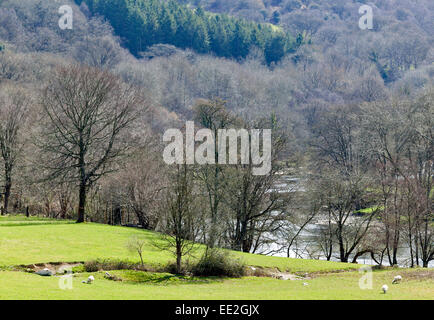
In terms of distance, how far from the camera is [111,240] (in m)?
31.1

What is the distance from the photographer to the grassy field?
1733 cm

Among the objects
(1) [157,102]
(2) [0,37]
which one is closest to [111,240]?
(1) [157,102]

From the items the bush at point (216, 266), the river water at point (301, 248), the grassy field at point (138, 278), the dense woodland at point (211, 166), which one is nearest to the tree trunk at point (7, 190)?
the dense woodland at point (211, 166)

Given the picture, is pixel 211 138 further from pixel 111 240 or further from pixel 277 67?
pixel 277 67

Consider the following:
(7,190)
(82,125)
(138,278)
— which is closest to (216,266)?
(138,278)

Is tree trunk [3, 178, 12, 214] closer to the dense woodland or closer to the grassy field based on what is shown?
the dense woodland

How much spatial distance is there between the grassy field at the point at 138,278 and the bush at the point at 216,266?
94cm

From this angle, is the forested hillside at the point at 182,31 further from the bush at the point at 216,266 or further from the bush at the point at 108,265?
the bush at the point at 108,265

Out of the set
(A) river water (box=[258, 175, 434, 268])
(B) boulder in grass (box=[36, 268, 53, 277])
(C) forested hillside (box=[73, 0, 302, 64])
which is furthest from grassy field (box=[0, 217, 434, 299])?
(C) forested hillside (box=[73, 0, 302, 64])

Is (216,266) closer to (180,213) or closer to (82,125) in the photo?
(180,213)

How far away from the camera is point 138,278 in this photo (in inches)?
968

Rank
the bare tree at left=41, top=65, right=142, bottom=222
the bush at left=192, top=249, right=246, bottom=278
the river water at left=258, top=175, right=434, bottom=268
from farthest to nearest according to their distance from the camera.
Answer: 1. the river water at left=258, top=175, right=434, bottom=268
2. the bare tree at left=41, top=65, right=142, bottom=222
3. the bush at left=192, top=249, right=246, bottom=278

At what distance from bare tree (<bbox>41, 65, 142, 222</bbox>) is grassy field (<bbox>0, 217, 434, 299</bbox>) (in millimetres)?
5844

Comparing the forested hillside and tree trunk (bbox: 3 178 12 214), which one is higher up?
the forested hillside
